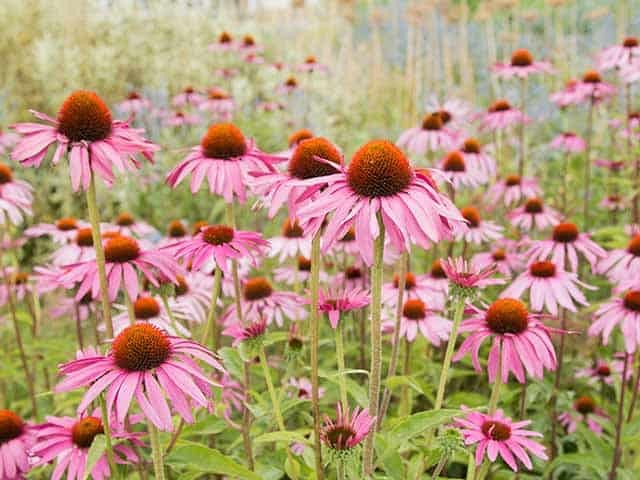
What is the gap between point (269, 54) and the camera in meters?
6.45

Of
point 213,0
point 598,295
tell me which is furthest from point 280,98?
point 598,295

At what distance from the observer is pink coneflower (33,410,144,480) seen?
4.42 ft

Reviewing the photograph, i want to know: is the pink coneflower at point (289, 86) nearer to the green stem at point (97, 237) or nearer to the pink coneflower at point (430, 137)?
the pink coneflower at point (430, 137)

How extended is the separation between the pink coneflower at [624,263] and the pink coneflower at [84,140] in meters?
1.39

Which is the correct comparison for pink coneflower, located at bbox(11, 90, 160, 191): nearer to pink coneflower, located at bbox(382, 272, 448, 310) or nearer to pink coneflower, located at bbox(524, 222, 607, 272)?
pink coneflower, located at bbox(382, 272, 448, 310)

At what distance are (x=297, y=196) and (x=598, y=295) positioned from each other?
7.43ft

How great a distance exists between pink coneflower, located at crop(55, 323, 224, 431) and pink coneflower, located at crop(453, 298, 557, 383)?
1.98 ft

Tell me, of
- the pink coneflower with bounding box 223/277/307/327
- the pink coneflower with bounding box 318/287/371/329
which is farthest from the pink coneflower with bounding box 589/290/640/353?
the pink coneflower with bounding box 223/277/307/327

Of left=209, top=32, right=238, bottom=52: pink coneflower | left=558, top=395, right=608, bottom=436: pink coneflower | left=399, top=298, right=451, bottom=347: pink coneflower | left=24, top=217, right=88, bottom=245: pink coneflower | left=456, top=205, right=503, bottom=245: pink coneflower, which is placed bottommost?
left=558, top=395, right=608, bottom=436: pink coneflower

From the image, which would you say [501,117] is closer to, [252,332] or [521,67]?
[521,67]

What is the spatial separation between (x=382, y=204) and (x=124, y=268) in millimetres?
621

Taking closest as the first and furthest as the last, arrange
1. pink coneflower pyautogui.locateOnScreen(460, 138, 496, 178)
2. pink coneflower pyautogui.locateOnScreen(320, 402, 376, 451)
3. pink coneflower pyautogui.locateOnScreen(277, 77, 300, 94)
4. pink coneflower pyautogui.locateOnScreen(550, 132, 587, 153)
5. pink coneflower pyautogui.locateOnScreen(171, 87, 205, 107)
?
pink coneflower pyautogui.locateOnScreen(320, 402, 376, 451), pink coneflower pyautogui.locateOnScreen(460, 138, 496, 178), pink coneflower pyautogui.locateOnScreen(550, 132, 587, 153), pink coneflower pyautogui.locateOnScreen(171, 87, 205, 107), pink coneflower pyautogui.locateOnScreen(277, 77, 300, 94)

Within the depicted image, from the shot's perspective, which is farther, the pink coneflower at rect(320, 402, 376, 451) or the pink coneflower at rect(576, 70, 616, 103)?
the pink coneflower at rect(576, 70, 616, 103)

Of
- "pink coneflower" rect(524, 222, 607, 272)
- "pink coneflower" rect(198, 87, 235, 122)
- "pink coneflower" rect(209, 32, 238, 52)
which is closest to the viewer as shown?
"pink coneflower" rect(524, 222, 607, 272)
